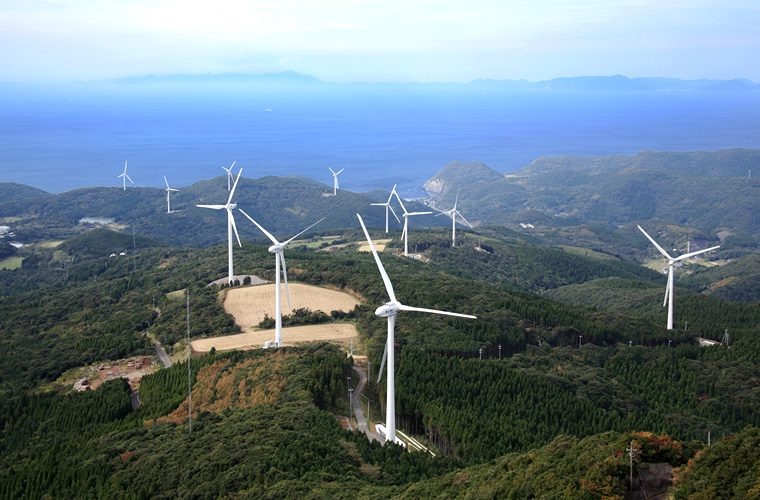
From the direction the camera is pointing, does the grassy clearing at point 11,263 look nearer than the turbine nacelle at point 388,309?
No

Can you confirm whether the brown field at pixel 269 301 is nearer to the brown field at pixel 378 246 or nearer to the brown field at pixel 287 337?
the brown field at pixel 287 337

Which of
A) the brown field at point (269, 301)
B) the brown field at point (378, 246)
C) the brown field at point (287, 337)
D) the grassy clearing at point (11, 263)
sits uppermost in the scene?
the brown field at point (269, 301)

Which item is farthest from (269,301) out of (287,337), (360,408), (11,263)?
(11,263)

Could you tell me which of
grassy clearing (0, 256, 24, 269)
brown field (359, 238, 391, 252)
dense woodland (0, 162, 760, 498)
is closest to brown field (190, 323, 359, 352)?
dense woodland (0, 162, 760, 498)

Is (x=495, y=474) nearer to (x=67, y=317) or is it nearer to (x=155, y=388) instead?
(x=155, y=388)

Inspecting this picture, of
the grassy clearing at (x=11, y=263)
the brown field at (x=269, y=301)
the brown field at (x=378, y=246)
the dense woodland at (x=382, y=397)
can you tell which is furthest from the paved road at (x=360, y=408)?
the grassy clearing at (x=11, y=263)

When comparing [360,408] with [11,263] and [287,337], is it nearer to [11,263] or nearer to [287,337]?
[287,337]

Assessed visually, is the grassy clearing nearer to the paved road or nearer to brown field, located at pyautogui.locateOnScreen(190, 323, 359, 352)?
brown field, located at pyautogui.locateOnScreen(190, 323, 359, 352)
